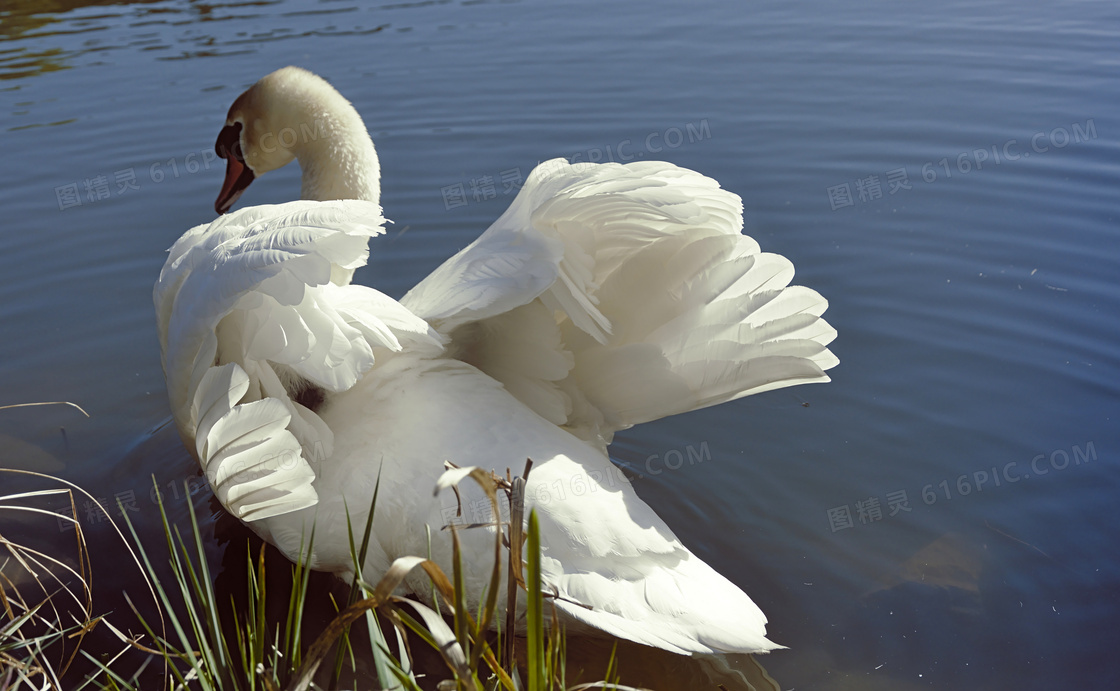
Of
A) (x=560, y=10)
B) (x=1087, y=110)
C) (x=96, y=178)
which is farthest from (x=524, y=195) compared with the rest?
(x=560, y=10)

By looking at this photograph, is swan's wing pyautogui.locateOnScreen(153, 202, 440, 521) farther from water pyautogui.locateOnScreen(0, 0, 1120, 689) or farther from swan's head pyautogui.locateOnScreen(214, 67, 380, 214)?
swan's head pyautogui.locateOnScreen(214, 67, 380, 214)

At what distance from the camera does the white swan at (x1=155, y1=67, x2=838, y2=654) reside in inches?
94.4

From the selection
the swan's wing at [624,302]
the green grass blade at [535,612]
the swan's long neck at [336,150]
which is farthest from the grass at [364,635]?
the swan's long neck at [336,150]

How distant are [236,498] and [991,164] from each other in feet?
18.7

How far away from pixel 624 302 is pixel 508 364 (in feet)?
1.36

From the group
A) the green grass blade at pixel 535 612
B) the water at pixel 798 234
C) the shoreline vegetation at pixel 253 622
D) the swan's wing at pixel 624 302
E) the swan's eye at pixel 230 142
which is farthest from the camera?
the swan's eye at pixel 230 142

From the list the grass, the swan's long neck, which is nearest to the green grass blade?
the grass

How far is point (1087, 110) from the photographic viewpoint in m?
7.13

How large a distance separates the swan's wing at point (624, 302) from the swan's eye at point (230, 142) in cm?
178

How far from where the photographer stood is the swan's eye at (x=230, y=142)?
177 inches

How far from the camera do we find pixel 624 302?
10.1 ft

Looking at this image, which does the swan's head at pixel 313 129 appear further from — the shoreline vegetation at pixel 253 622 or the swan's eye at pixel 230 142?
the shoreline vegetation at pixel 253 622

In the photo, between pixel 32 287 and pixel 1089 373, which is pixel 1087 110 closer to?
pixel 1089 373

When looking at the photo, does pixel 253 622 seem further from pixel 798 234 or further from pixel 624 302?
pixel 798 234
